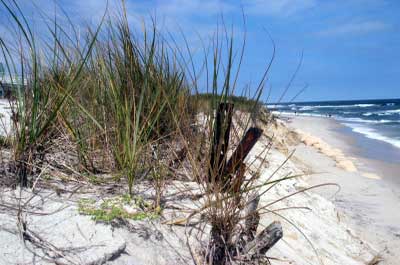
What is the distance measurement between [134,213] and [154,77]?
1239 millimetres

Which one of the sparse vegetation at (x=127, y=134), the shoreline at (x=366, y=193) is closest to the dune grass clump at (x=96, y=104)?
the sparse vegetation at (x=127, y=134)

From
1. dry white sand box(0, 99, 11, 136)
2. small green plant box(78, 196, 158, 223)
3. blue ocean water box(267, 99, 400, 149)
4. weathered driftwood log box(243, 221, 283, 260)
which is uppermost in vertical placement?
dry white sand box(0, 99, 11, 136)

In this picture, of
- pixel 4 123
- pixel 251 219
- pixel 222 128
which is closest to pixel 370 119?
pixel 4 123

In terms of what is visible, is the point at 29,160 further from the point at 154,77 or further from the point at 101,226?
the point at 154,77

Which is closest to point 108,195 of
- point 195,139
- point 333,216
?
point 195,139

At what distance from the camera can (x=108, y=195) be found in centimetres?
188

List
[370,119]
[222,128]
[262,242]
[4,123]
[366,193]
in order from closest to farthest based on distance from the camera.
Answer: [262,242] < [222,128] < [4,123] < [366,193] < [370,119]

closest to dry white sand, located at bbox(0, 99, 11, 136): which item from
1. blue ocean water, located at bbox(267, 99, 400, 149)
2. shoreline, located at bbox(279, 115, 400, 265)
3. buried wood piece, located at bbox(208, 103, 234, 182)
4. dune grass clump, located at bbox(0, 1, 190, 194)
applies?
dune grass clump, located at bbox(0, 1, 190, 194)

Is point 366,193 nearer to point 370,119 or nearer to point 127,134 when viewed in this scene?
point 127,134

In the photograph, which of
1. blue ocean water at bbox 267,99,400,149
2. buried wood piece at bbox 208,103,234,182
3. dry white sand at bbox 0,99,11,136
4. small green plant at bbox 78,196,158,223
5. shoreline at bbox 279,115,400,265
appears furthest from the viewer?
blue ocean water at bbox 267,99,400,149

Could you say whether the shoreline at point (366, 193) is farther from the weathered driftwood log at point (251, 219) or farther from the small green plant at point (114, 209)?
the small green plant at point (114, 209)

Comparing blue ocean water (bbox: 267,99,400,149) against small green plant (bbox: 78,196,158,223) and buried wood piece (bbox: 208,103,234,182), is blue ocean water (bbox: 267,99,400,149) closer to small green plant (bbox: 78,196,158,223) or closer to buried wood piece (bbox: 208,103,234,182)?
buried wood piece (bbox: 208,103,234,182)

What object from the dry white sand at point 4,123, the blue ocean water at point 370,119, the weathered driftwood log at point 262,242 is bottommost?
the blue ocean water at point 370,119

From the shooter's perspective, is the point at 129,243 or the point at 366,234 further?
the point at 366,234
